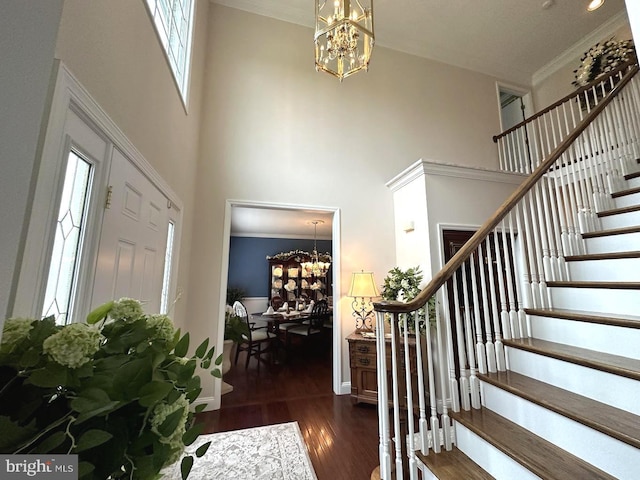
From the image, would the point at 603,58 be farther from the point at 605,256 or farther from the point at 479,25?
the point at 605,256

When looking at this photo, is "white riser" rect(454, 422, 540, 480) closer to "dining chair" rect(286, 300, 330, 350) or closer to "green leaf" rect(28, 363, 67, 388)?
"green leaf" rect(28, 363, 67, 388)

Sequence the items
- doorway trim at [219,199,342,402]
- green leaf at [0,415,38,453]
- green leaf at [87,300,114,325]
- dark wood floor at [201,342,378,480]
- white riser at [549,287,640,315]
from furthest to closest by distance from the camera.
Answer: doorway trim at [219,199,342,402], dark wood floor at [201,342,378,480], white riser at [549,287,640,315], green leaf at [87,300,114,325], green leaf at [0,415,38,453]

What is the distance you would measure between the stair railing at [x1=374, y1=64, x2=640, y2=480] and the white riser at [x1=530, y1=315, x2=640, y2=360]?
0.44 feet

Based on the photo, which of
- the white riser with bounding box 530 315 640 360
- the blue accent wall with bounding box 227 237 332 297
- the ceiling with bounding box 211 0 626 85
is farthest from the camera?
the blue accent wall with bounding box 227 237 332 297

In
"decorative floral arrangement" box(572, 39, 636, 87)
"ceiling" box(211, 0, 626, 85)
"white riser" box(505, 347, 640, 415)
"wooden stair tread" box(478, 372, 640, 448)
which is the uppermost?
"ceiling" box(211, 0, 626, 85)

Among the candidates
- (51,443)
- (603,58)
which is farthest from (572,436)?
(603,58)

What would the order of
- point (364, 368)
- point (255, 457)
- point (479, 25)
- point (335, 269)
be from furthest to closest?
1. point (479, 25)
2. point (335, 269)
3. point (364, 368)
4. point (255, 457)

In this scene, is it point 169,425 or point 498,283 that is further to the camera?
point 498,283

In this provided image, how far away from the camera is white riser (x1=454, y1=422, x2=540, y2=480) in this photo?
1.29 meters

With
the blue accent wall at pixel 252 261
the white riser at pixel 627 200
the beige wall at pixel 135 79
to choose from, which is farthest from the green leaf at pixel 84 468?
A: the blue accent wall at pixel 252 261

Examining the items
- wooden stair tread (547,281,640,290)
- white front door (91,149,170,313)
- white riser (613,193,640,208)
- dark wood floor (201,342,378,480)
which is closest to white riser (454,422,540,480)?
dark wood floor (201,342,378,480)

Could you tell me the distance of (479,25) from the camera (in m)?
4.17

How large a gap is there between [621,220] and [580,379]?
1.79 meters

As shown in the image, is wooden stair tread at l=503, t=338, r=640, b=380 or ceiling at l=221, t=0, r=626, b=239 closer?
wooden stair tread at l=503, t=338, r=640, b=380
